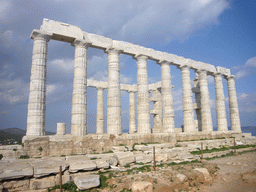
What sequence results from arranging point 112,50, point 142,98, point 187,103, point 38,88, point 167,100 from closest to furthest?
point 38,88 → point 112,50 → point 142,98 → point 167,100 → point 187,103

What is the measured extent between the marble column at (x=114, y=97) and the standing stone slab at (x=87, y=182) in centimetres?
863

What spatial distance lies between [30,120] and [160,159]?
1005cm

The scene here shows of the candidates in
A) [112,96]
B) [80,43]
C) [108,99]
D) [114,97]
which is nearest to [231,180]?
[114,97]

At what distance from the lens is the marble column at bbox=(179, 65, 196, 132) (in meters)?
23.5

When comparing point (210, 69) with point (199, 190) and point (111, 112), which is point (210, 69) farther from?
point (199, 190)

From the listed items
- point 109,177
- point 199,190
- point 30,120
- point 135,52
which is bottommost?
point 199,190

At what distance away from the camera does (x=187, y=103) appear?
78.5 feet

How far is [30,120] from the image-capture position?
14.3 m

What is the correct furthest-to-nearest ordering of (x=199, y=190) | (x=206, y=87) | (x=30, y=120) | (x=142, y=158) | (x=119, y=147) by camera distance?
(x=206, y=87) → (x=119, y=147) → (x=30, y=120) → (x=142, y=158) → (x=199, y=190)

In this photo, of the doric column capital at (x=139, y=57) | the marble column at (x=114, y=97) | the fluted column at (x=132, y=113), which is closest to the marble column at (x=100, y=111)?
the fluted column at (x=132, y=113)

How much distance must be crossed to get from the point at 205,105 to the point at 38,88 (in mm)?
21150

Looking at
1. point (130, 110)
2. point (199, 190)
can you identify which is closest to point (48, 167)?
point (199, 190)

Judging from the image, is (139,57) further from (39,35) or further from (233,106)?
(233,106)

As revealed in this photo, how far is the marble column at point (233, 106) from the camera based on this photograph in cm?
2992
